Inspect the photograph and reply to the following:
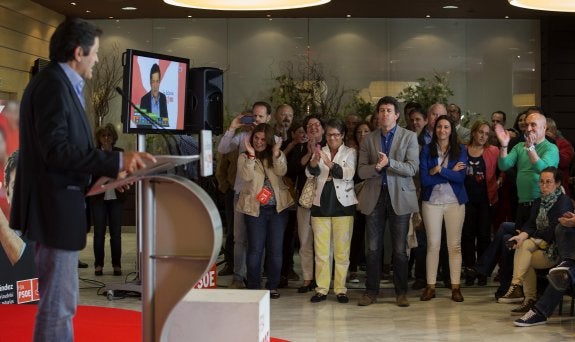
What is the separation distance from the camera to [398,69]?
1302 cm

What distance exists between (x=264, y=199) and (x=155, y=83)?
123 cm

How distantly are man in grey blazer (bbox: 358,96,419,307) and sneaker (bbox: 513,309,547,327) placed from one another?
1025 mm

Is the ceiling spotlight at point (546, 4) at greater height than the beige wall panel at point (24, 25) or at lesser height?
lesser

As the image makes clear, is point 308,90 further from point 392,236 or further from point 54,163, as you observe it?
point 54,163

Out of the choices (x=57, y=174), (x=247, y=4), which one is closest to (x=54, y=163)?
(x=57, y=174)

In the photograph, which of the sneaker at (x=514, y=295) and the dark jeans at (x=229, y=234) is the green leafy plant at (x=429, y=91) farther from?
the sneaker at (x=514, y=295)

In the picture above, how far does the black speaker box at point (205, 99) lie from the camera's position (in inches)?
274

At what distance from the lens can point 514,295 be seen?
6598 mm

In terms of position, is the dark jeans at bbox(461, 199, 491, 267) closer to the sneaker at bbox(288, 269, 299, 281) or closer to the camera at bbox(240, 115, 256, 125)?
the sneaker at bbox(288, 269, 299, 281)

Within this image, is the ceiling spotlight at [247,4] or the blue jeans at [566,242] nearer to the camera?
the blue jeans at [566,242]

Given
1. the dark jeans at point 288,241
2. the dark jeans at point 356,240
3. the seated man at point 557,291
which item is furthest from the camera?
the dark jeans at point 356,240

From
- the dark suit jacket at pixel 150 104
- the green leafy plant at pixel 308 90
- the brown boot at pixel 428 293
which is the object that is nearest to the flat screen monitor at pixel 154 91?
the dark suit jacket at pixel 150 104

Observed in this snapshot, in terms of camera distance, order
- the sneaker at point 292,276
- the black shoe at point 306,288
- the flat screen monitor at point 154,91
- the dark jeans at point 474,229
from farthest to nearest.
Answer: the sneaker at point 292,276 < the dark jeans at point 474,229 < the black shoe at point 306,288 < the flat screen monitor at point 154,91

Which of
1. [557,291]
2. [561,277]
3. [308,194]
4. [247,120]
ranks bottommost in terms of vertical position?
[557,291]
